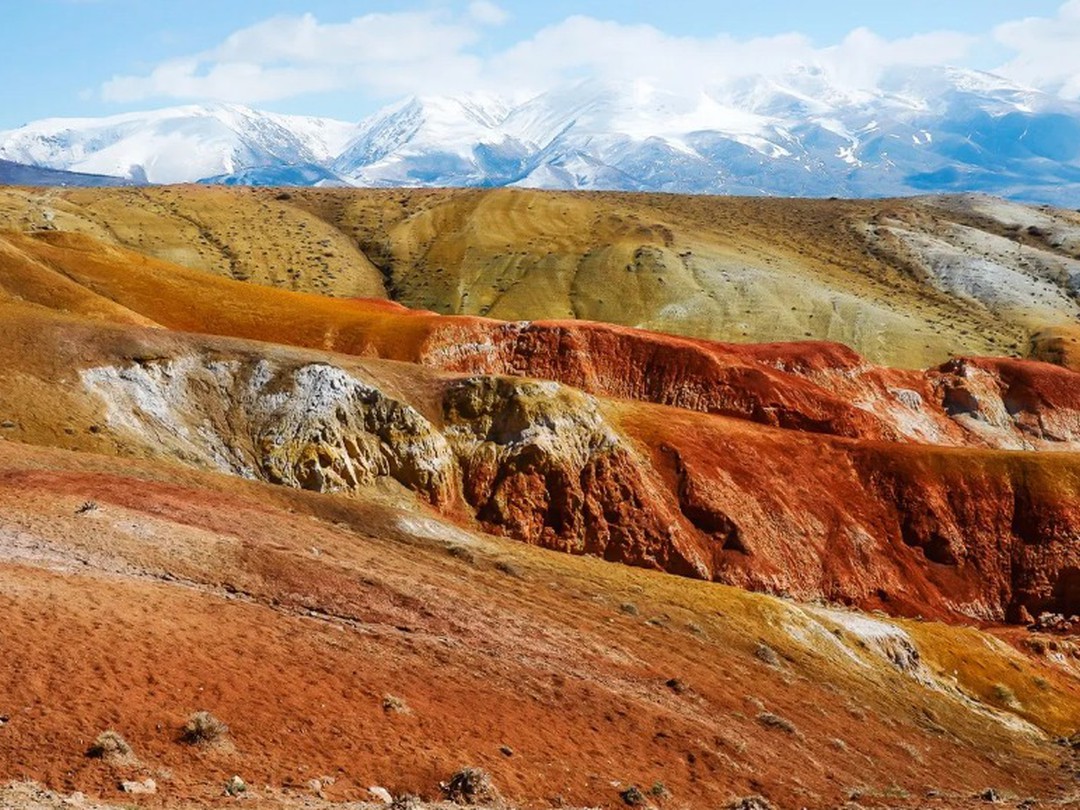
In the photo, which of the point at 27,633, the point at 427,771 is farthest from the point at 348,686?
the point at 27,633

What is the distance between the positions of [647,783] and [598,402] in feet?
142

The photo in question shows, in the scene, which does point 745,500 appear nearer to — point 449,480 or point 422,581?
point 449,480

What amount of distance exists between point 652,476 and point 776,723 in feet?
102

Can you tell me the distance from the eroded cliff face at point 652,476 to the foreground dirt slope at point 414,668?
1212 centimetres

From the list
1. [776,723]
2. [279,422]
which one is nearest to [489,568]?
[776,723]

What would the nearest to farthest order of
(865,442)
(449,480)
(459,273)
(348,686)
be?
(348,686) < (449,480) < (865,442) < (459,273)

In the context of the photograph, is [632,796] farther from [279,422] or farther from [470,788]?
[279,422]

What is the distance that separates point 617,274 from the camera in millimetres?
165500

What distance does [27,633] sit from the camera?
21828mm

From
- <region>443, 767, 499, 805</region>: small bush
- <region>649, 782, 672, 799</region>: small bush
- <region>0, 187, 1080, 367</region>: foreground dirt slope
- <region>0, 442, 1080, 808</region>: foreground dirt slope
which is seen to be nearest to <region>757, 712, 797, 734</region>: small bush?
<region>0, 442, 1080, 808</region>: foreground dirt slope

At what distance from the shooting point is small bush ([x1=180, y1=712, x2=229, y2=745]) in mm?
19688

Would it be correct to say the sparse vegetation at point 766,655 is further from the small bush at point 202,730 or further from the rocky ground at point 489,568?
the small bush at point 202,730

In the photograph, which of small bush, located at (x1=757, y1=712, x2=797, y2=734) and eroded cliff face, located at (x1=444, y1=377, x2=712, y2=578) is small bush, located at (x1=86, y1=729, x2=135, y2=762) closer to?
small bush, located at (x1=757, y1=712, x2=797, y2=734)

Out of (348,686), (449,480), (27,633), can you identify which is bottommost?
(449,480)
